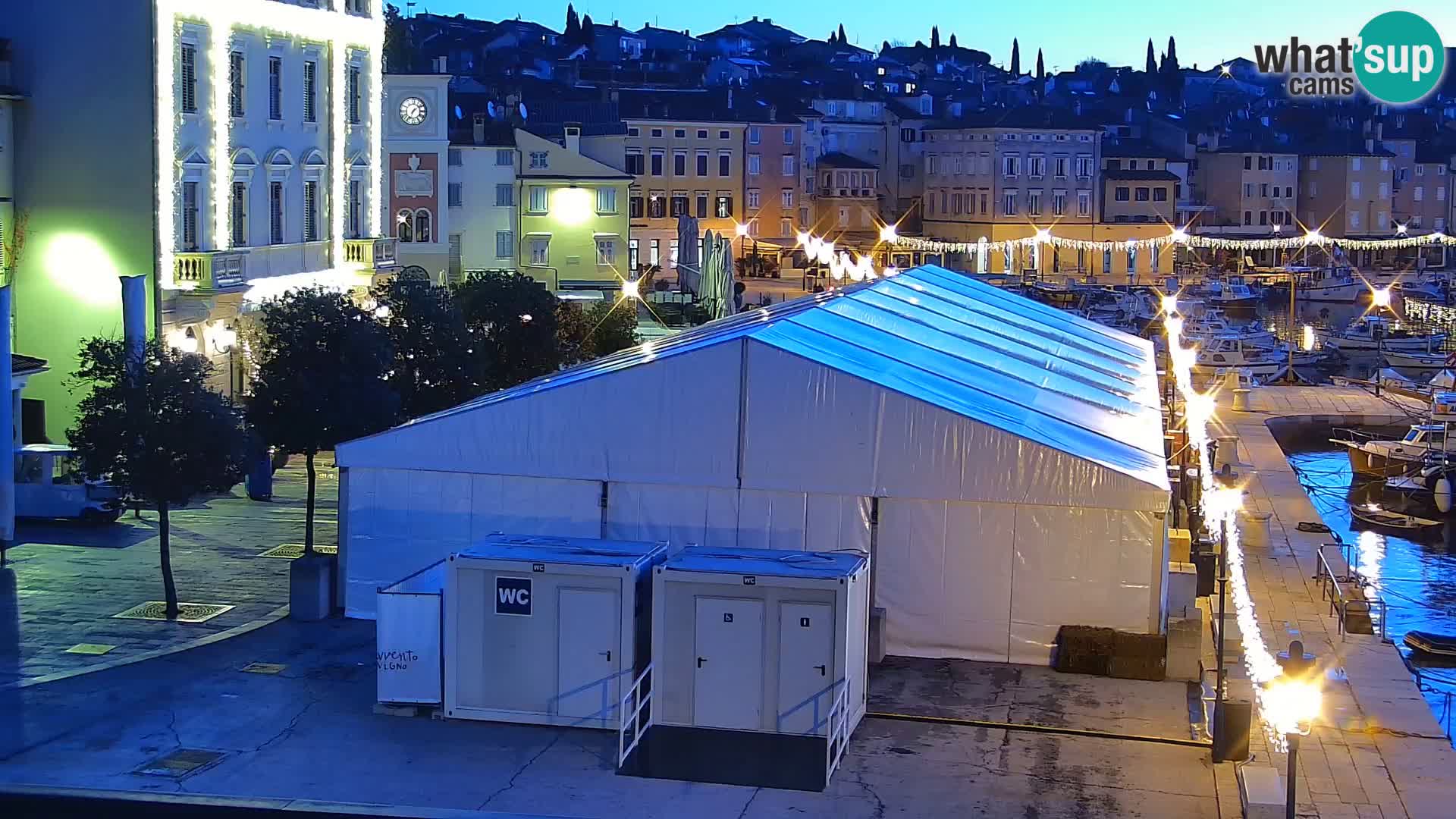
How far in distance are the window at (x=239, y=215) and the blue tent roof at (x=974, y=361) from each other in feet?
40.1

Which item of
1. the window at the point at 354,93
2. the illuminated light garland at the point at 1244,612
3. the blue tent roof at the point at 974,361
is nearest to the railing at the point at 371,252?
the window at the point at 354,93

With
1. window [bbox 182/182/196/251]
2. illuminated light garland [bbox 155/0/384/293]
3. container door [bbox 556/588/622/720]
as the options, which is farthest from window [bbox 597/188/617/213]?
container door [bbox 556/588/622/720]

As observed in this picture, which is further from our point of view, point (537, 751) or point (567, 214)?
point (567, 214)

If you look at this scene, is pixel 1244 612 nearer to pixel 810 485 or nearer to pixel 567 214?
pixel 810 485

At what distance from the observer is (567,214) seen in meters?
73.4

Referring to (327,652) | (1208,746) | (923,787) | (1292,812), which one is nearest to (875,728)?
(923,787)

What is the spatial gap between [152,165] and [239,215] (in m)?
3.93

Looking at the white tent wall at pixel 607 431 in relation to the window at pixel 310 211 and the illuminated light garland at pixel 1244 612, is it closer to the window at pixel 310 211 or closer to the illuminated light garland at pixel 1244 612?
the illuminated light garland at pixel 1244 612

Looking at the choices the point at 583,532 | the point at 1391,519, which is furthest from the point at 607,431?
the point at 1391,519

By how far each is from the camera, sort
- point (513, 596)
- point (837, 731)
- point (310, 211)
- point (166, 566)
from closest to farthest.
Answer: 1. point (837, 731)
2. point (513, 596)
3. point (166, 566)
4. point (310, 211)

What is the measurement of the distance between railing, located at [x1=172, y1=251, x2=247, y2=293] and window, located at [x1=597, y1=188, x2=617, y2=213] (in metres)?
36.4

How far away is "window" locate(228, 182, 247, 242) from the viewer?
3906 cm

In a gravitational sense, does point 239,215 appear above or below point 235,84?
below

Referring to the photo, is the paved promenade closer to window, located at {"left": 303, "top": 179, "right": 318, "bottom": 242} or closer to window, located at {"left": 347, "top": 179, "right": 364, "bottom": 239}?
window, located at {"left": 303, "top": 179, "right": 318, "bottom": 242}
